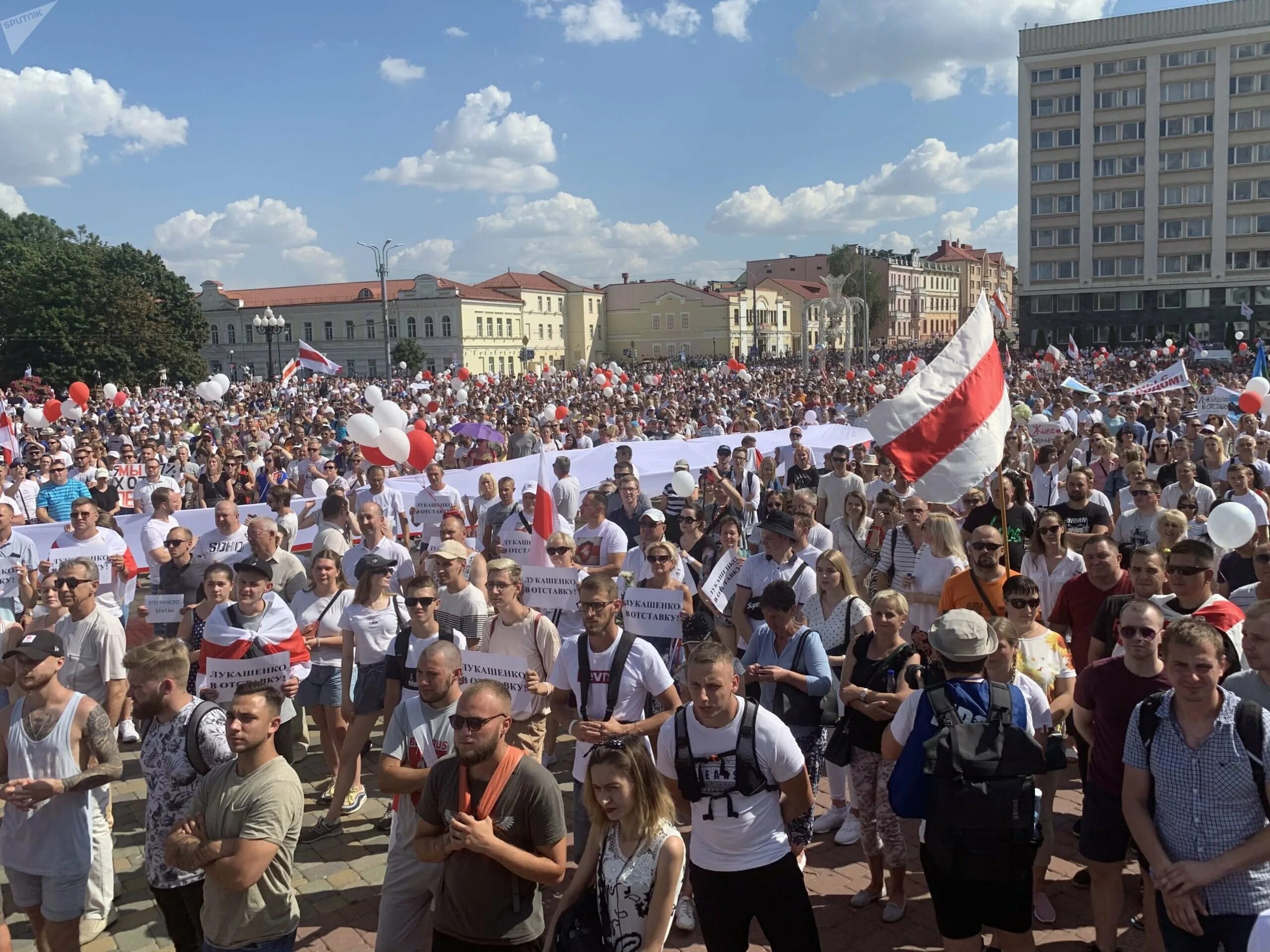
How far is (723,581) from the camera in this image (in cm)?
634

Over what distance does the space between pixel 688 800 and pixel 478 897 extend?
85 cm

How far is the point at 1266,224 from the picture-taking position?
66312 mm

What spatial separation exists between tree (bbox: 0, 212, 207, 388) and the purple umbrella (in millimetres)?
44542

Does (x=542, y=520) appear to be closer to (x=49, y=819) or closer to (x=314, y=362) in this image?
(x=49, y=819)

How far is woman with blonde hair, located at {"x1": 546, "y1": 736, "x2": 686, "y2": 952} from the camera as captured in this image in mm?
3148

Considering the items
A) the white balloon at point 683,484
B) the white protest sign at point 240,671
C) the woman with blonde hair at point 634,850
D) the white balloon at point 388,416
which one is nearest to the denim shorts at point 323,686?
the white protest sign at point 240,671

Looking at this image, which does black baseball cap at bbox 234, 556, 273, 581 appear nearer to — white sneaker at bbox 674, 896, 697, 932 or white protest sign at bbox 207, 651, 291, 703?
white protest sign at bbox 207, 651, 291, 703

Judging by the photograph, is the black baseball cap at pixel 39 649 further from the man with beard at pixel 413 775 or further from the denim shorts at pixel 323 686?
the denim shorts at pixel 323 686

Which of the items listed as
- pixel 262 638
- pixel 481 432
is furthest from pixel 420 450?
pixel 262 638

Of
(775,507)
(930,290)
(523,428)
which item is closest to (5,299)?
(523,428)

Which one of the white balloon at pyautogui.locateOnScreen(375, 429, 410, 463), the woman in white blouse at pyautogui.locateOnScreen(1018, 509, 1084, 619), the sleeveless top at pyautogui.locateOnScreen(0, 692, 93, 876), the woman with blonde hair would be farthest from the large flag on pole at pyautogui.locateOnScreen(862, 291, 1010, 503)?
the white balloon at pyautogui.locateOnScreen(375, 429, 410, 463)

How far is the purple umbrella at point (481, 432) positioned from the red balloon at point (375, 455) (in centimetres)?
488

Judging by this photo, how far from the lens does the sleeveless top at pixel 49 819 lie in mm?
4246

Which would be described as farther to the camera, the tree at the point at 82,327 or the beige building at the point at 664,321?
the beige building at the point at 664,321
